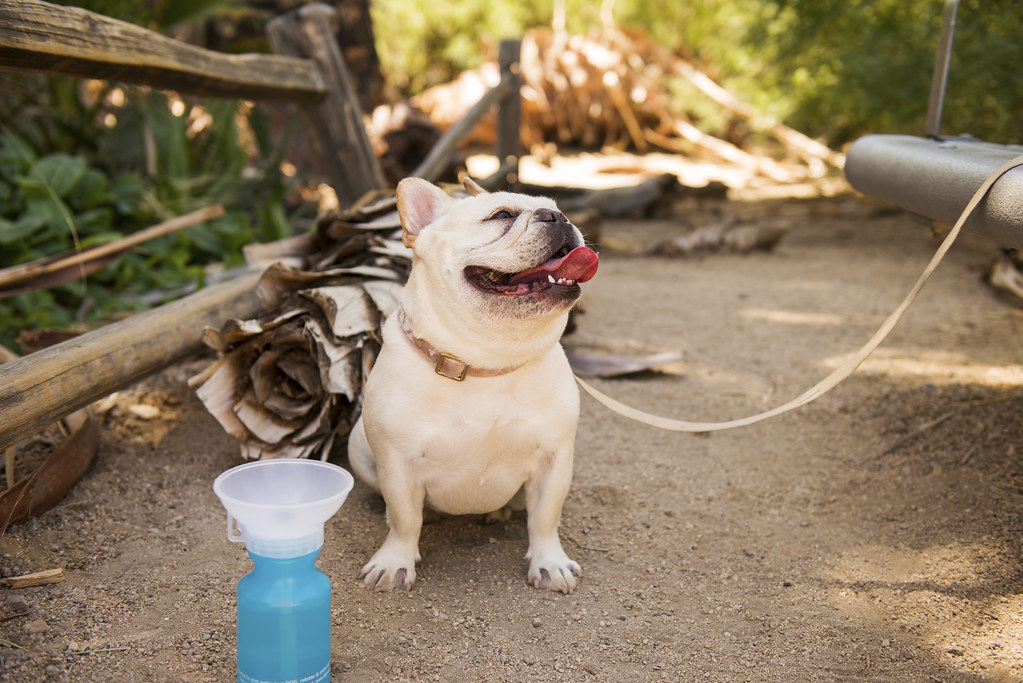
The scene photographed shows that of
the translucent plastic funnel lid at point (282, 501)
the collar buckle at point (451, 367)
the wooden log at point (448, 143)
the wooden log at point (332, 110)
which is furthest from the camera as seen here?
the wooden log at point (448, 143)

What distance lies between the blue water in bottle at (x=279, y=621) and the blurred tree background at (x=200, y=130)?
1.75m

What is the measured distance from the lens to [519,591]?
2145mm

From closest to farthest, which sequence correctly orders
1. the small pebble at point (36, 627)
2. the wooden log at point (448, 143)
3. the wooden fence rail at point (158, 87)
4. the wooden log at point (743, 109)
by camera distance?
the small pebble at point (36, 627), the wooden fence rail at point (158, 87), the wooden log at point (448, 143), the wooden log at point (743, 109)

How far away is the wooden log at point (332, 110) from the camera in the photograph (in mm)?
4156

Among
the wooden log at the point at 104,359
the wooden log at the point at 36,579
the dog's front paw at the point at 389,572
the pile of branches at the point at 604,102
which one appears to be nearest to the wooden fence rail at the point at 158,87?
the wooden log at the point at 104,359

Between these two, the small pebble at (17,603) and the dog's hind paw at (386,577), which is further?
the dog's hind paw at (386,577)

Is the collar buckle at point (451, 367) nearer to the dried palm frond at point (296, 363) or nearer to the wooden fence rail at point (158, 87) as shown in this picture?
the dried palm frond at point (296, 363)

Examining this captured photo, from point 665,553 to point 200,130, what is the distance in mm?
4380

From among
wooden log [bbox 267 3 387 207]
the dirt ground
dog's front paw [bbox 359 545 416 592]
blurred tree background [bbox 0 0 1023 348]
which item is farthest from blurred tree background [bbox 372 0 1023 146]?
dog's front paw [bbox 359 545 416 592]

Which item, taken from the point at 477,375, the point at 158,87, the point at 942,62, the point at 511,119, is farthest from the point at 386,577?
the point at 511,119

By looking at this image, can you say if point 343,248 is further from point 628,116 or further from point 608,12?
point 608,12

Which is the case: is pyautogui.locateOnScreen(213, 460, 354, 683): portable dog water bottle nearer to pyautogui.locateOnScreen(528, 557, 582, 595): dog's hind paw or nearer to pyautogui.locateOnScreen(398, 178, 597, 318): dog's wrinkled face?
pyautogui.locateOnScreen(398, 178, 597, 318): dog's wrinkled face

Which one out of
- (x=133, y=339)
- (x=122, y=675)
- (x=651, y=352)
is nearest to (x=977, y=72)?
(x=651, y=352)

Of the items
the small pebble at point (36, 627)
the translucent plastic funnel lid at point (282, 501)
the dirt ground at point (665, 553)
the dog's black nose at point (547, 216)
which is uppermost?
the dog's black nose at point (547, 216)
